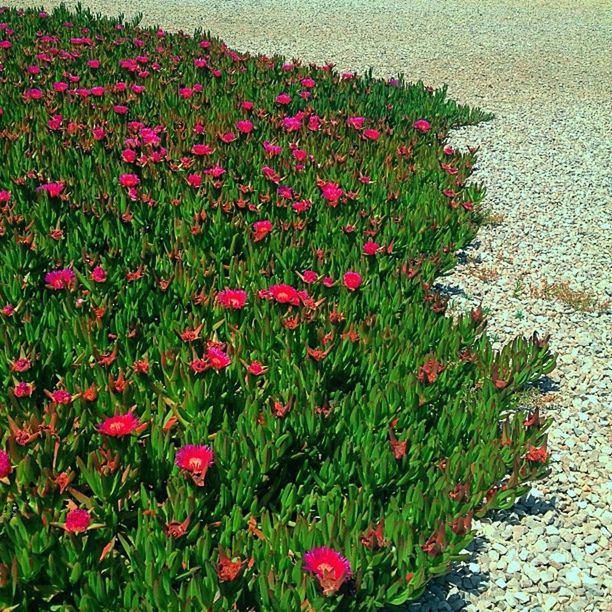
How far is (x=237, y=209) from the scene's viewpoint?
391 cm

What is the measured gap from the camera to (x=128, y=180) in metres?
3.85

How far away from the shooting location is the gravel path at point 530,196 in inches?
102

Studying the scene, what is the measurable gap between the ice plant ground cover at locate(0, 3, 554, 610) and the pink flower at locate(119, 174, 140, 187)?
0.04 feet

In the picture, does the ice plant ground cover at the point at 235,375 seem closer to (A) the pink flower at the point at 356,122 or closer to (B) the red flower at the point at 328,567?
(B) the red flower at the point at 328,567

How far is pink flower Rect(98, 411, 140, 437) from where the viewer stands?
2.09 m

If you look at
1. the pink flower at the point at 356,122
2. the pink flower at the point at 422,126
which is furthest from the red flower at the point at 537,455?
the pink flower at the point at 422,126

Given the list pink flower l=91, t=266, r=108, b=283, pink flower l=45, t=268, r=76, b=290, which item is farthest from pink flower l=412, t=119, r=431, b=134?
pink flower l=45, t=268, r=76, b=290

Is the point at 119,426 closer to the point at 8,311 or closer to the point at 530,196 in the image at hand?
the point at 8,311

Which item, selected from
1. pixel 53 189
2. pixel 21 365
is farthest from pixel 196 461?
pixel 53 189

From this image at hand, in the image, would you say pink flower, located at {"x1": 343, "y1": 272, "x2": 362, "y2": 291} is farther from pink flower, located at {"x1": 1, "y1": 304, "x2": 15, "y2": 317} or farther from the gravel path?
pink flower, located at {"x1": 1, "y1": 304, "x2": 15, "y2": 317}

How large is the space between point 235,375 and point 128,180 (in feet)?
5.55

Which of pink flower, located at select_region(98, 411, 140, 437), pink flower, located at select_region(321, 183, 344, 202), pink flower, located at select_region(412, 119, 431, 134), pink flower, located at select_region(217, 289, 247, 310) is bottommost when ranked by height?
pink flower, located at select_region(98, 411, 140, 437)

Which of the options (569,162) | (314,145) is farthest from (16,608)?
(569,162)

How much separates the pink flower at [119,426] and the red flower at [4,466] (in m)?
0.26
